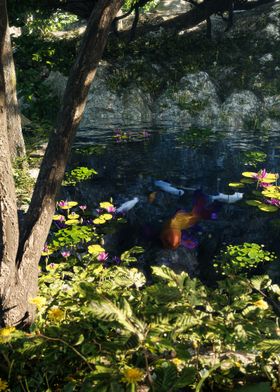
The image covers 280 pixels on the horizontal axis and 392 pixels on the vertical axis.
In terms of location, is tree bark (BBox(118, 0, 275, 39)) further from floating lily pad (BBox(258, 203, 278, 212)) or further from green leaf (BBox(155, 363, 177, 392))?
green leaf (BBox(155, 363, 177, 392))

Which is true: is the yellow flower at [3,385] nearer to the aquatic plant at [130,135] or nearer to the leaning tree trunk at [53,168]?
the leaning tree trunk at [53,168]

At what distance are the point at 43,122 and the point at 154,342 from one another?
30.1 feet

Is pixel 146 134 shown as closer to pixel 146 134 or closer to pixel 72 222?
pixel 146 134

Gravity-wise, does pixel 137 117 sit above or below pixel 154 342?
above

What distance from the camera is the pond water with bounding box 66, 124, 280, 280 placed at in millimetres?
5878

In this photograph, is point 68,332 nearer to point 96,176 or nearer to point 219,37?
point 96,176

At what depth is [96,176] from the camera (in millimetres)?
7691

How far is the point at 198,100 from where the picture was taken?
42.0 feet

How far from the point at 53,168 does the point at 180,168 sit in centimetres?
576

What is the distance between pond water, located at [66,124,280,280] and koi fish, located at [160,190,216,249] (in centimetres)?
14

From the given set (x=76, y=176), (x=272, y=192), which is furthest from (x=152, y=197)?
(x=272, y=192)

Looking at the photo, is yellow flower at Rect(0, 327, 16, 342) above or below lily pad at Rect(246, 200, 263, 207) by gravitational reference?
above

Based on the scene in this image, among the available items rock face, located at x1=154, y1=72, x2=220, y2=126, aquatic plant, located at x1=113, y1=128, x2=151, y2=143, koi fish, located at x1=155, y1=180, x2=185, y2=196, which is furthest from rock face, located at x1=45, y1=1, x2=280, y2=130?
koi fish, located at x1=155, y1=180, x2=185, y2=196

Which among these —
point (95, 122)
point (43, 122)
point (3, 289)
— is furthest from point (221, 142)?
point (3, 289)
